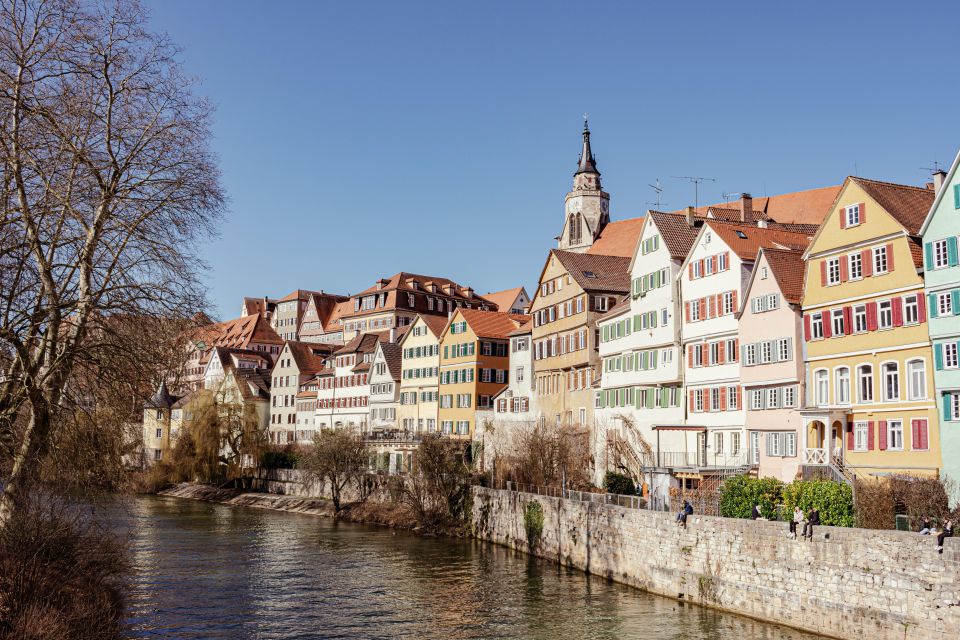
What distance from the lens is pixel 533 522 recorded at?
41156mm

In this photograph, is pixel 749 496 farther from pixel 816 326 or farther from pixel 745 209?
pixel 745 209

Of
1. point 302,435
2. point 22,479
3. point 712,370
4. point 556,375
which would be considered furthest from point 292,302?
point 22,479

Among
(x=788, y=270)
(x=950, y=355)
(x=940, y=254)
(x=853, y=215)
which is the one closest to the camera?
(x=950, y=355)

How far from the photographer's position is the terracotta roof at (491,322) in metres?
69.4

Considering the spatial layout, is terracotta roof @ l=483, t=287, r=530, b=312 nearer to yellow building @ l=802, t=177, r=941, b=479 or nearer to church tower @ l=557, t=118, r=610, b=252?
church tower @ l=557, t=118, r=610, b=252

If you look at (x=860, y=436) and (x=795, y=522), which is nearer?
(x=795, y=522)

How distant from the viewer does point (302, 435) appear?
90812 millimetres

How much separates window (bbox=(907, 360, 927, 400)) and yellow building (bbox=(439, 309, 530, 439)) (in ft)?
130

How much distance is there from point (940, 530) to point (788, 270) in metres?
16.5

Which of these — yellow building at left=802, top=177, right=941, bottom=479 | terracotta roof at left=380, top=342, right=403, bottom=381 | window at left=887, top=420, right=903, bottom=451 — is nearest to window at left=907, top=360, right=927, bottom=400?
yellow building at left=802, top=177, right=941, bottom=479

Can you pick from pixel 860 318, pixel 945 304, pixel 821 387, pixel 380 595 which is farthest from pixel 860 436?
pixel 380 595

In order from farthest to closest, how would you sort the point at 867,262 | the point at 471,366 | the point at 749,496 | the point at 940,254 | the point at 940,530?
the point at 471,366 → the point at 867,262 → the point at 940,254 → the point at 749,496 → the point at 940,530

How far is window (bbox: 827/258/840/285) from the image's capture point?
111 feet

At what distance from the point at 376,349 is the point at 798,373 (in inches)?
2078
